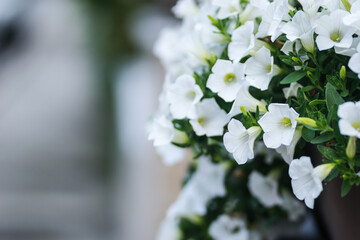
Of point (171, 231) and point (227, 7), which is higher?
point (227, 7)

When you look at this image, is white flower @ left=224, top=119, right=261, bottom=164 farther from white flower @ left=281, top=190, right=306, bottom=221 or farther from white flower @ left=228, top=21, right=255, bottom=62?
white flower @ left=281, top=190, right=306, bottom=221

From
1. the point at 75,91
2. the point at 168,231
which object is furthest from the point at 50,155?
the point at 168,231

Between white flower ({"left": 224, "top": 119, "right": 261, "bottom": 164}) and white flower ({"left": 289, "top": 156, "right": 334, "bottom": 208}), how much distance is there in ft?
0.14

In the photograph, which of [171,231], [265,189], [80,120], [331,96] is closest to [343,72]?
[331,96]

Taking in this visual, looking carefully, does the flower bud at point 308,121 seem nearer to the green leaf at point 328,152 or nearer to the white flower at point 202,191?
the green leaf at point 328,152

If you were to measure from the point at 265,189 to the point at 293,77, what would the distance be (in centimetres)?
21

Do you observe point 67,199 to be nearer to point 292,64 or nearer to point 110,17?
point 110,17

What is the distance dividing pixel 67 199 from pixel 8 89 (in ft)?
3.29

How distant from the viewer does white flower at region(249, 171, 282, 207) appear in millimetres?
562

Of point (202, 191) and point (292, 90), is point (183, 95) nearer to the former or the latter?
point (292, 90)

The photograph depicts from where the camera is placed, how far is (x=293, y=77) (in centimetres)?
40

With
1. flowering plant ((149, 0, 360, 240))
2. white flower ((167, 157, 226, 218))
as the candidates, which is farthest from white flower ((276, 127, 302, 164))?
white flower ((167, 157, 226, 218))

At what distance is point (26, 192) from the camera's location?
205 cm

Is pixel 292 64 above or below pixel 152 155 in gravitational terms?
above
